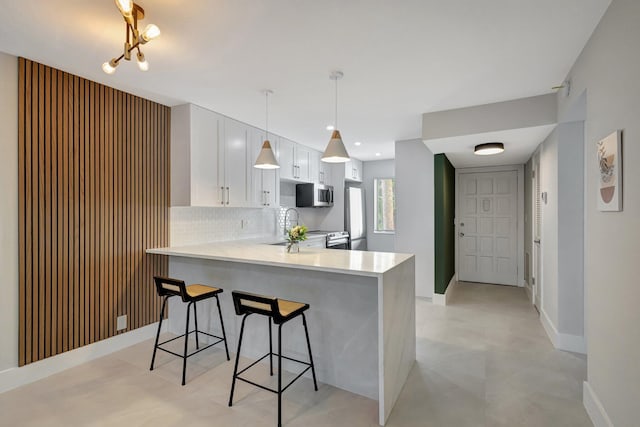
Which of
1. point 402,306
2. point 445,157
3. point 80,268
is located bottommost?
point 402,306

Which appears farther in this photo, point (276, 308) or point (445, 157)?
point (445, 157)

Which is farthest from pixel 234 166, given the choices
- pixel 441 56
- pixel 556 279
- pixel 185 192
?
pixel 556 279

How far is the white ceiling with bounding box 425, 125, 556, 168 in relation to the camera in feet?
11.2

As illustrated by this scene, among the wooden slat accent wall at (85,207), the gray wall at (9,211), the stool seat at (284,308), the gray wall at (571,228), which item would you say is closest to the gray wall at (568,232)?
the gray wall at (571,228)

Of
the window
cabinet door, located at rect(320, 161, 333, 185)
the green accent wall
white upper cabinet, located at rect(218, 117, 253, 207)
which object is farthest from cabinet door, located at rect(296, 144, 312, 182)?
the green accent wall

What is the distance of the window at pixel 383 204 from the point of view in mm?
6910

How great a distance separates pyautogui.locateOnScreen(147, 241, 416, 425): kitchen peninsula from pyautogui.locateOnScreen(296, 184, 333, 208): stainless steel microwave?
280 cm

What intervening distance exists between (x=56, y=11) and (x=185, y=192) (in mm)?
1874

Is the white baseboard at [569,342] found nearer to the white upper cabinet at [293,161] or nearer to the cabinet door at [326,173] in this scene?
the white upper cabinet at [293,161]

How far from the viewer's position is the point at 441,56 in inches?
93.5

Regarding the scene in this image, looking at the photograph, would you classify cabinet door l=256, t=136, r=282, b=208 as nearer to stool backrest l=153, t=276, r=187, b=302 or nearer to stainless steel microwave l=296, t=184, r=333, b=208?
stainless steel microwave l=296, t=184, r=333, b=208

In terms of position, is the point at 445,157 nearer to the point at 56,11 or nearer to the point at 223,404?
the point at 223,404

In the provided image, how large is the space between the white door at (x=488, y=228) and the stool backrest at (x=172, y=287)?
514 cm

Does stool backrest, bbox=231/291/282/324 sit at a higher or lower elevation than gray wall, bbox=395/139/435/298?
lower
